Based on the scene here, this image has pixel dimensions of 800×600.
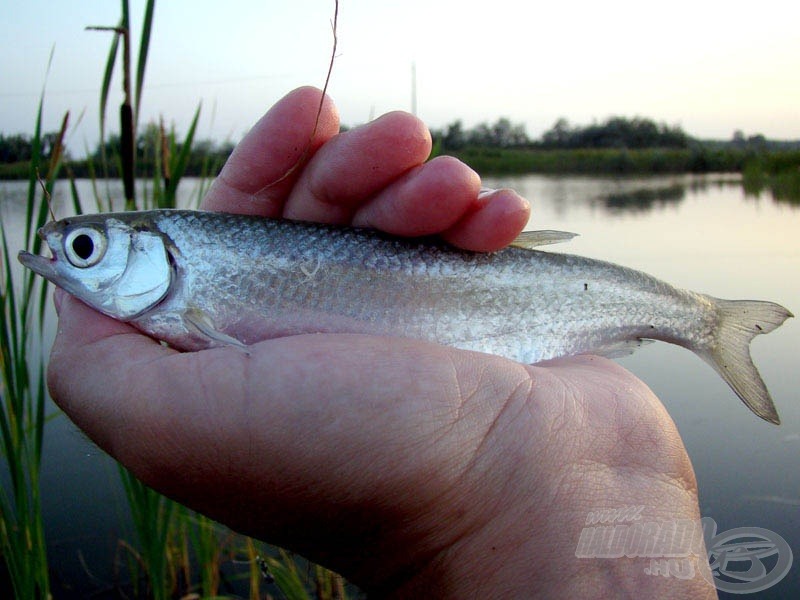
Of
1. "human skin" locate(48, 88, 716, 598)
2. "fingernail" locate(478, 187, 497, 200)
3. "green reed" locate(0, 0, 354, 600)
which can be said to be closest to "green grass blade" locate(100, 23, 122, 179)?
"green reed" locate(0, 0, 354, 600)

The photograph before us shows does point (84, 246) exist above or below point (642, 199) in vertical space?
above

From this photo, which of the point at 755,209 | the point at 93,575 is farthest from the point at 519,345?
the point at 755,209

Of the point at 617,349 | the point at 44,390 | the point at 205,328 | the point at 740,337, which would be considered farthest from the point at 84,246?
the point at 740,337

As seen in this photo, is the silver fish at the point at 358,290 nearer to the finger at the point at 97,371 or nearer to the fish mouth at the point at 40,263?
the fish mouth at the point at 40,263

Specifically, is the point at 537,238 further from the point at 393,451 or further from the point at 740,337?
the point at 393,451

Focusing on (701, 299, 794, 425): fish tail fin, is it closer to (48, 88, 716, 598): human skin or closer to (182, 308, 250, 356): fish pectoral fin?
(48, 88, 716, 598): human skin
